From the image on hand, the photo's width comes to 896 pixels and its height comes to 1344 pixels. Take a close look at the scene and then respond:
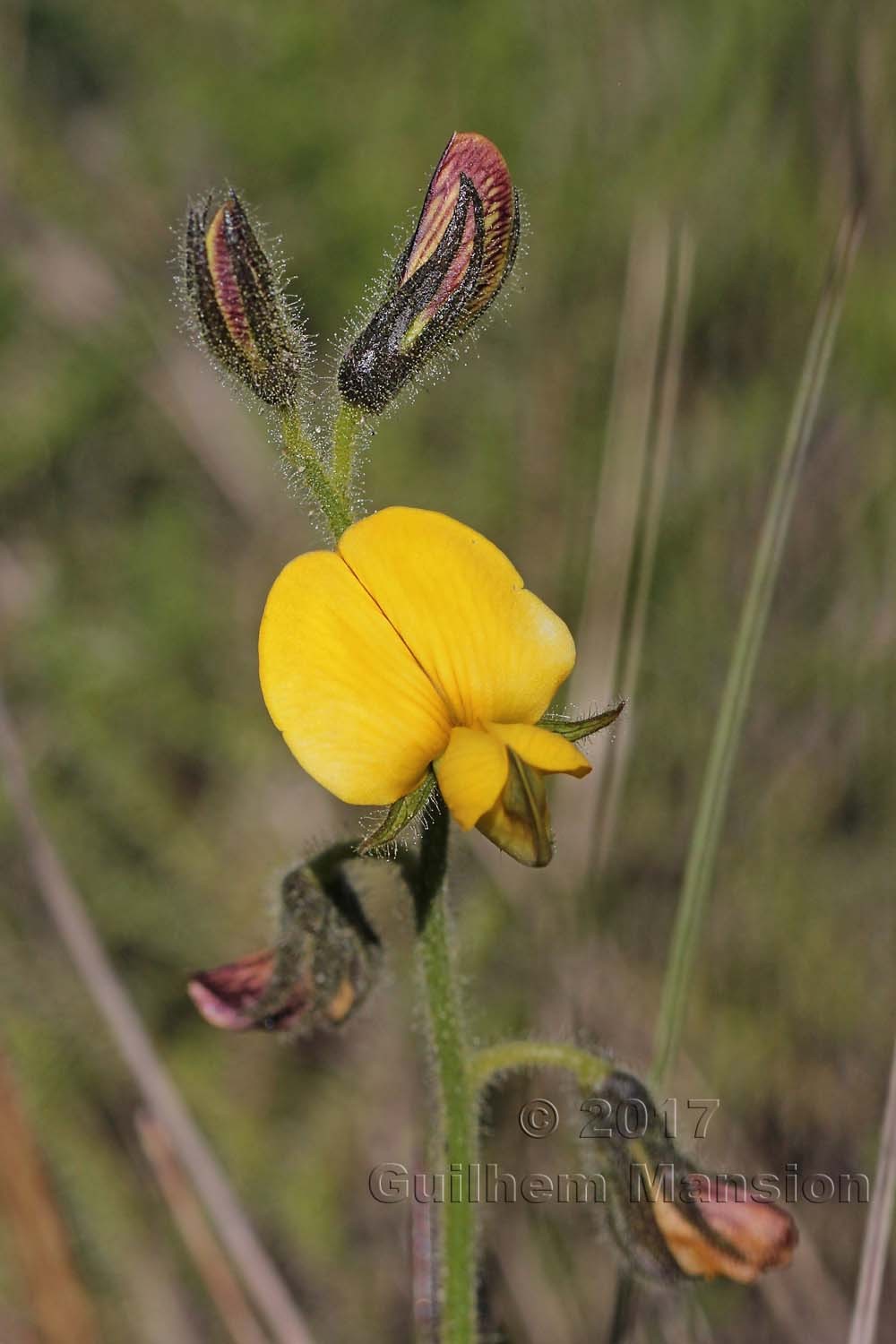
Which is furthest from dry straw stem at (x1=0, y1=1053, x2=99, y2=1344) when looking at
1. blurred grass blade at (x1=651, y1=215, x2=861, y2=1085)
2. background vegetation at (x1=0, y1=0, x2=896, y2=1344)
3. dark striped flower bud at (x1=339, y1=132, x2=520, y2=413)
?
dark striped flower bud at (x1=339, y1=132, x2=520, y2=413)

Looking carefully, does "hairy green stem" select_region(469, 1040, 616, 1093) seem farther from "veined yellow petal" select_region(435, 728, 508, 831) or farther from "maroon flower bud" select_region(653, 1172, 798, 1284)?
"veined yellow petal" select_region(435, 728, 508, 831)

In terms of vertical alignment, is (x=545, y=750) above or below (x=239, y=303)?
below

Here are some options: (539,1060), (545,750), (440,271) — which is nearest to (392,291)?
(440,271)

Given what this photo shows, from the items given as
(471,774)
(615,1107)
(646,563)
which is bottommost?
(615,1107)

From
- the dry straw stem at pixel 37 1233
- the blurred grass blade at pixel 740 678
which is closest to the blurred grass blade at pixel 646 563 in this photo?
the blurred grass blade at pixel 740 678

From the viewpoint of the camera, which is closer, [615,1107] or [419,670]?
[419,670]

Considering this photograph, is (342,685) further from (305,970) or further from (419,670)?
(305,970)

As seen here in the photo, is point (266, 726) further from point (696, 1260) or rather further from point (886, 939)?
point (696, 1260)
